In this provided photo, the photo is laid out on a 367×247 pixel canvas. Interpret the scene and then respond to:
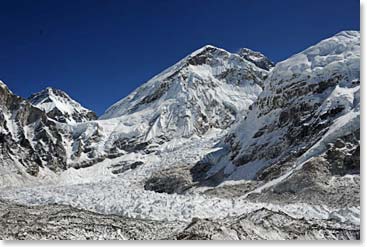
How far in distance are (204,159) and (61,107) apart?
6676 cm

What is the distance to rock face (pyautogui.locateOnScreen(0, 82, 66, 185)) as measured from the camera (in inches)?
1849

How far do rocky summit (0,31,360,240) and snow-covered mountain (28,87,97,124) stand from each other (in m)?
18.8

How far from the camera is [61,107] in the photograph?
339 ft

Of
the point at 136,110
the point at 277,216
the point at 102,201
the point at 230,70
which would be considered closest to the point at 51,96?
the point at 136,110

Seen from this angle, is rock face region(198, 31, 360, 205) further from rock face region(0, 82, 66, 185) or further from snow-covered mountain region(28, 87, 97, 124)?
snow-covered mountain region(28, 87, 97, 124)

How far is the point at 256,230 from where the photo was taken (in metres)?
12.7

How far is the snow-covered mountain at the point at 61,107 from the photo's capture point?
320ft

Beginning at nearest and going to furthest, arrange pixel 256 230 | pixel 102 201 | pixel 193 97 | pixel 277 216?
pixel 256 230 < pixel 277 216 < pixel 102 201 < pixel 193 97

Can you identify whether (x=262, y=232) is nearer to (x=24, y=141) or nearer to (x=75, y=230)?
(x=75, y=230)

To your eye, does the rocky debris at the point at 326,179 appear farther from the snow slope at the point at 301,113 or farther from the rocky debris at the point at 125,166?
the rocky debris at the point at 125,166

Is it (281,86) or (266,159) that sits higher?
(281,86)

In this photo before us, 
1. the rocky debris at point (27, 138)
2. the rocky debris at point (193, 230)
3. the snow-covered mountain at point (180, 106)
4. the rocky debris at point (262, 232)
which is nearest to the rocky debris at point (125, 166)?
the snow-covered mountain at point (180, 106)

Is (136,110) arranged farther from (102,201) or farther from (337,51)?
(102,201)

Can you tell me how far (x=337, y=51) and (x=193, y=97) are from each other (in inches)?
1331
